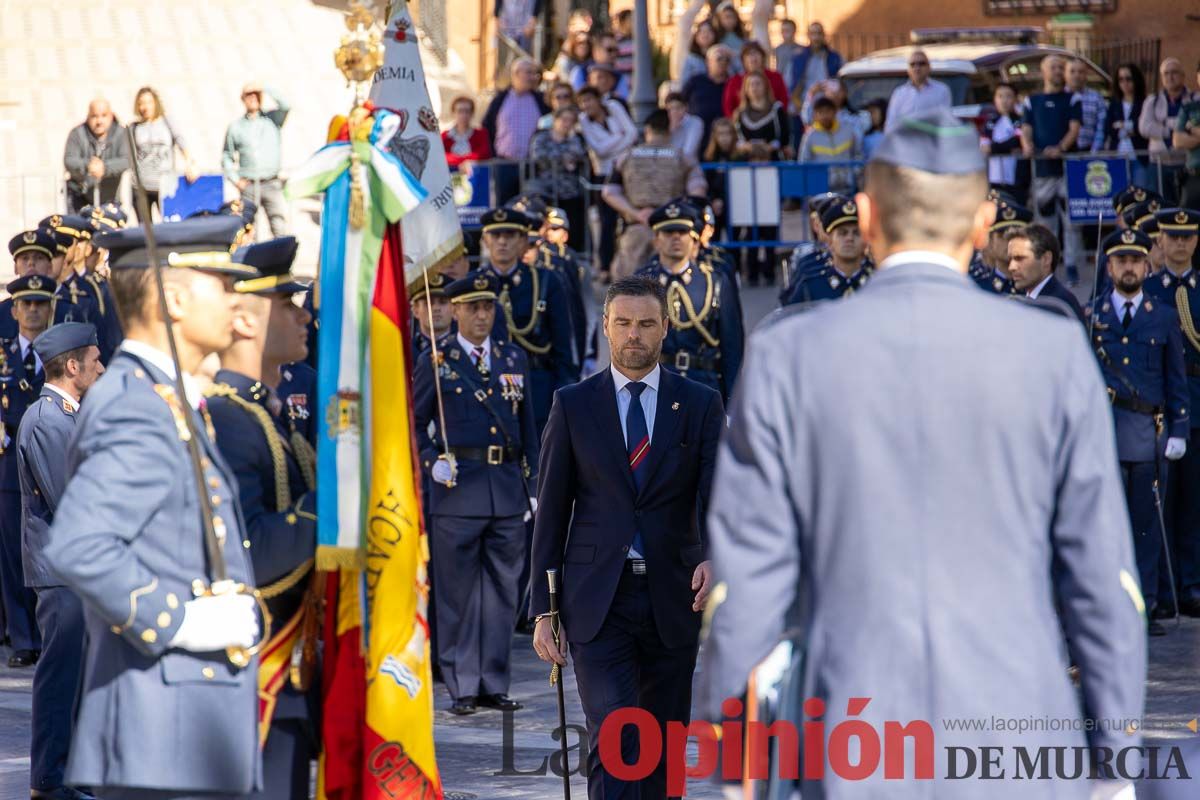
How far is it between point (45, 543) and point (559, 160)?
11056mm

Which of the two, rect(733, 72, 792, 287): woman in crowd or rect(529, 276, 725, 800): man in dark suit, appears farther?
rect(733, 72, 792, 287): woman in crowd

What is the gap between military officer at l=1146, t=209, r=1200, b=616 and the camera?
1188 centimetres

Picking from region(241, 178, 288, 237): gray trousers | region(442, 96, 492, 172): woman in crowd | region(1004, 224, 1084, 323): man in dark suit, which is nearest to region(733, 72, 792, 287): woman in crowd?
region(442, 96, 492, 172): woman in crowd

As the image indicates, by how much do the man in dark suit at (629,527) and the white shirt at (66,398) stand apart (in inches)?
104

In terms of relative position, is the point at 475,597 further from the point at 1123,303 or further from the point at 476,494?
the point at 1123,303

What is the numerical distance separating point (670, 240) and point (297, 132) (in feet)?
47.4

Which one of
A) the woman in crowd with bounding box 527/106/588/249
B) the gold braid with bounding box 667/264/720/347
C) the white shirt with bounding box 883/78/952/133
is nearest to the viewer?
the gold braid with bounding box 667/264/720/347

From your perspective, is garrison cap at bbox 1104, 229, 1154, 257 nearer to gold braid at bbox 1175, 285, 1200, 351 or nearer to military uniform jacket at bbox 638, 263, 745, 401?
gold braid at bbox 1175, 285, 1200, 351

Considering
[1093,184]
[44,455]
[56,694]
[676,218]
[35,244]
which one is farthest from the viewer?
[1093,184]

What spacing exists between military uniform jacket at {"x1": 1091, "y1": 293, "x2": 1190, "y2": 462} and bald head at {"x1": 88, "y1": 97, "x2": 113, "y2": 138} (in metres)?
10.8

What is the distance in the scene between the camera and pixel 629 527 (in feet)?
21.5

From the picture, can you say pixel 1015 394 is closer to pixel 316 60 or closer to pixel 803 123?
pixel 803 123

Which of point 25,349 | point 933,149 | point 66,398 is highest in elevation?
point 933,149

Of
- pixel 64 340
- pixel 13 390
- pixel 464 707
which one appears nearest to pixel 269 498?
pixel 64 340
